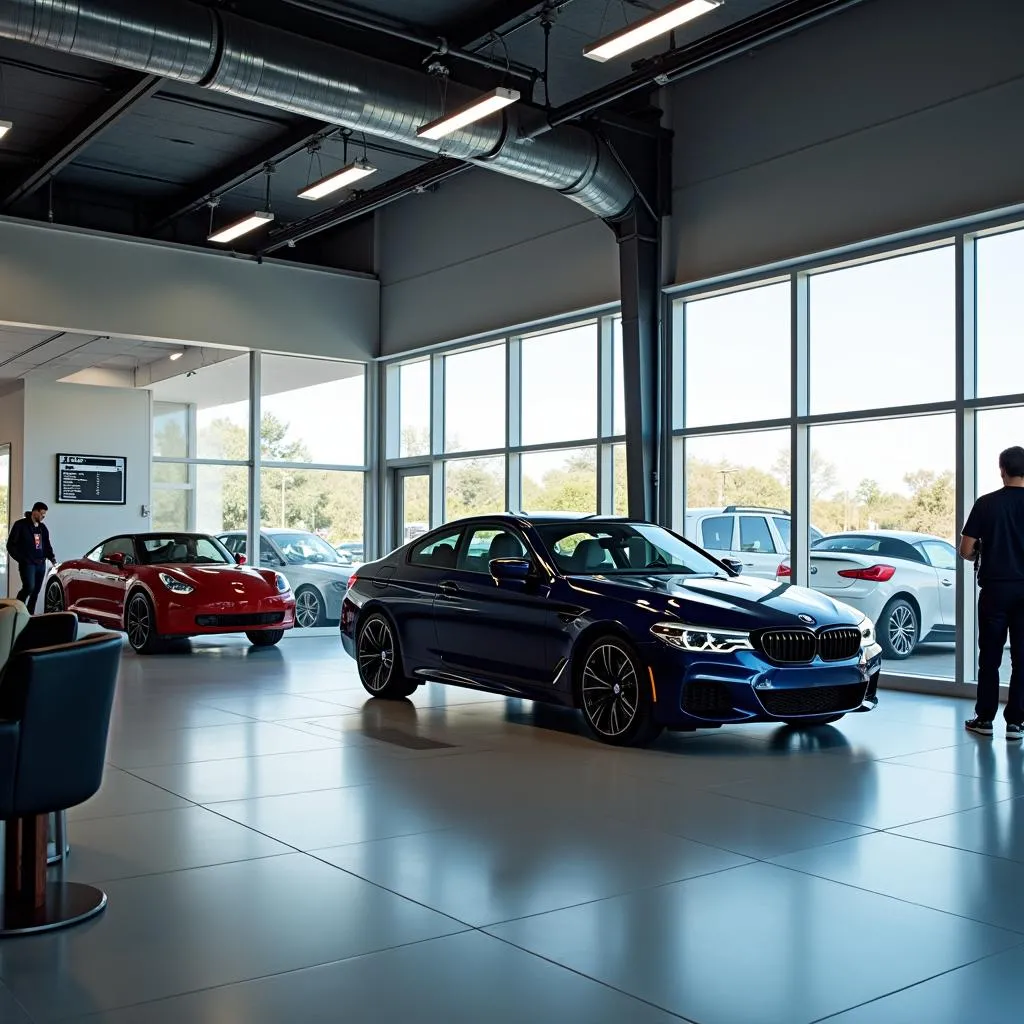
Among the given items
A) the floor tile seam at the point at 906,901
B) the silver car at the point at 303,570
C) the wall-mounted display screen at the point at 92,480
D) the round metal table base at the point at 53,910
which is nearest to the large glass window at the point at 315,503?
the silver car at the point at 303,570

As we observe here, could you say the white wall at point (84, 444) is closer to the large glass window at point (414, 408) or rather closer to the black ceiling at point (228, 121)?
the black ceiling at point (228, 121)

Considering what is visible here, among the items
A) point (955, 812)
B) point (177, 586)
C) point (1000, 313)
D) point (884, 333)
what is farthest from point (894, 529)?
point (177, 586)

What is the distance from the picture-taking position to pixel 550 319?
13.1 m

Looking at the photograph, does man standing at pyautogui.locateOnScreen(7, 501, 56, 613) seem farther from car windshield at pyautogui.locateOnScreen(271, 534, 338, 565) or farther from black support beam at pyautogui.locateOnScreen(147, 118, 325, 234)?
black support beam at pyautogui.locateOnScreen(147, 118, 325, 234)

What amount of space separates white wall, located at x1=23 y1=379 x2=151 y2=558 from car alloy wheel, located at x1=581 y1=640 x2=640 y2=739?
30.4 ft

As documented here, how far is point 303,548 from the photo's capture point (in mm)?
15172

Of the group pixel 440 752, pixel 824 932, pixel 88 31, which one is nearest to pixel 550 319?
pixel 88 31

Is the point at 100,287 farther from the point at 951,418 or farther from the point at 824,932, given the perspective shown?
the point at 824,932

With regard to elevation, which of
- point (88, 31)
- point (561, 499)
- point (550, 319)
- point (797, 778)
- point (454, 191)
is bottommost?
point (797, 778)

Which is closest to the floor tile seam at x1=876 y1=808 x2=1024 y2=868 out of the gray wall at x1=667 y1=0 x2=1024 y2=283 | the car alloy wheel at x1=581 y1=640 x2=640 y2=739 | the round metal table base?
the car alloy wheel at x1=581 y1=640 x2=640 y2=739

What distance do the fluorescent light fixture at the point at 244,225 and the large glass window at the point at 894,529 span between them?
6180 mm

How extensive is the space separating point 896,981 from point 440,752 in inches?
148

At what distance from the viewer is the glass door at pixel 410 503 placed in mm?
15570

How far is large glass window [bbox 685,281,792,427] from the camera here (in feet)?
35.6
